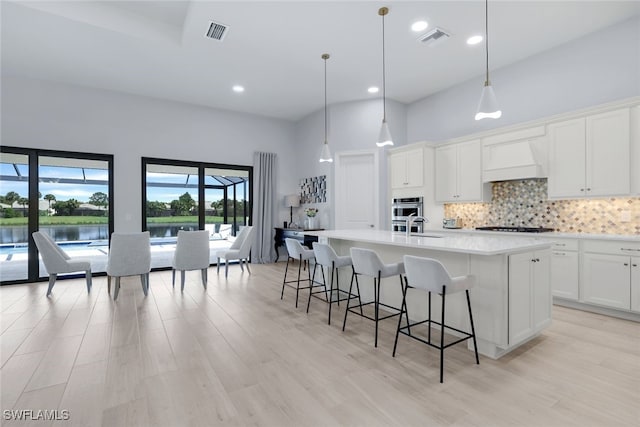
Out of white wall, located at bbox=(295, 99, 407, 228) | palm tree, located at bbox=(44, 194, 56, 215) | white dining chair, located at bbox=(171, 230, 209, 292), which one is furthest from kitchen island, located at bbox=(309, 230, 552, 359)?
palm tree, located at bbox=(44, 194, 56, 215)

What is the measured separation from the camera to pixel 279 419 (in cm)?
179

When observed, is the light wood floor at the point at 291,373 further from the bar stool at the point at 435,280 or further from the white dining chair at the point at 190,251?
the white dining chair at the point at 190,251

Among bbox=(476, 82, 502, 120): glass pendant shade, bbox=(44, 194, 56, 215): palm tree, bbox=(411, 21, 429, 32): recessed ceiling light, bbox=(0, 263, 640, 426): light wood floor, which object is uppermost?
bbox=(411, 21, 429, 32): recessed ceiling light

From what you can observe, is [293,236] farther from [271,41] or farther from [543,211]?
[543,211]

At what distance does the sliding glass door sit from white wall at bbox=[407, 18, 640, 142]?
451 cm

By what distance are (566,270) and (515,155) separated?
160 centimetres

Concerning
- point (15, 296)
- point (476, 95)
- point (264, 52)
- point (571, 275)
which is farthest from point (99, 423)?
point (476, 95)

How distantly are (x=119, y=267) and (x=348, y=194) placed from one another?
4.05 m

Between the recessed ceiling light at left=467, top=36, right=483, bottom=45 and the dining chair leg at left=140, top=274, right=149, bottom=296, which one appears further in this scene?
the dining chair leg at left=140, top=274, right=149, bottom=296

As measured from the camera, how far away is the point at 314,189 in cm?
710

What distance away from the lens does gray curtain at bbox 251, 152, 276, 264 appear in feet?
23.4

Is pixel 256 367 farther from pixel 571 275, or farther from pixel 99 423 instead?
pixel 571 275

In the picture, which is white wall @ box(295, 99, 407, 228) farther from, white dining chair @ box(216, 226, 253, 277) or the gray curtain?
white dining chair @ box(216, 226, 253, 277)

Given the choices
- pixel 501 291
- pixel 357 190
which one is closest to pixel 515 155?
pixel 501 291
